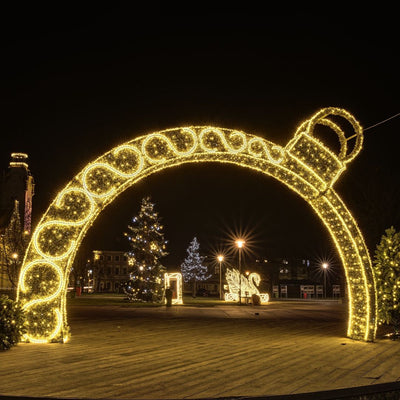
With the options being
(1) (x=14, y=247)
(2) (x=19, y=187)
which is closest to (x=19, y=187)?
(2) (x=19, y=187)

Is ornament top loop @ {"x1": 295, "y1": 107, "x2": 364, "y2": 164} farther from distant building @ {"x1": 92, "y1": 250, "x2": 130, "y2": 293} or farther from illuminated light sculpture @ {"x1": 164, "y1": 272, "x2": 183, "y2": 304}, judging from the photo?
distant building @ {"x1": 92, "y1": 250, "x2": 130, "y2": 293}

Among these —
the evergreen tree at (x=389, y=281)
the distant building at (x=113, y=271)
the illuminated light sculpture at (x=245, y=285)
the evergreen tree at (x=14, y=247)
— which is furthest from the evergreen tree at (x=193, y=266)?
the evergreen tree at (x=389, y=281)

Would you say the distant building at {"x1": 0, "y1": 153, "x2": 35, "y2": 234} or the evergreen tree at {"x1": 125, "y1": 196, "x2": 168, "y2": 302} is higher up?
the distant building at {"x1": 0, "y1": 153, "x2": 35, "y2": 234}

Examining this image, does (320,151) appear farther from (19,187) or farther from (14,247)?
(19,187)

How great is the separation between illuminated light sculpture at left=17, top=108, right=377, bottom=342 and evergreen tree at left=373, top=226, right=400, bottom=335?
4.39ft

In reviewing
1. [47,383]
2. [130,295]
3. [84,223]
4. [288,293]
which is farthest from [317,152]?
[288,293]

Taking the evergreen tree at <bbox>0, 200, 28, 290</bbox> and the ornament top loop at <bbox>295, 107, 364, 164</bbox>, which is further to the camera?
the evergreen tree at <bbox>0, 200, 28, 290</bbox>

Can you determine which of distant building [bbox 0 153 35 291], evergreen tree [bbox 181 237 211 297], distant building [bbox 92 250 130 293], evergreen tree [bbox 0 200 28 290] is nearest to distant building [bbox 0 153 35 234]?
distant building [bbox 0 153 35 291]

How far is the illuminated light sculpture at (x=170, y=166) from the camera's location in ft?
36.0

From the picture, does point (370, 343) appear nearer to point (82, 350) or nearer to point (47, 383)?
point (82, 350)

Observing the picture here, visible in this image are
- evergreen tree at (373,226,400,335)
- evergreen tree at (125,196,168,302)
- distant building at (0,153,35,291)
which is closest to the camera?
evergreen tree at (373,226,400,335)

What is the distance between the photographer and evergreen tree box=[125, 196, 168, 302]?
36.7 metres

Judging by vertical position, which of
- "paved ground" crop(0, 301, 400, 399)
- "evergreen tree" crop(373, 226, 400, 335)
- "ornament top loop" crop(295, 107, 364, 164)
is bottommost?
"paved ground" crop(0, 301, 400, 399)

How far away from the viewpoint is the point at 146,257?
3828cm
